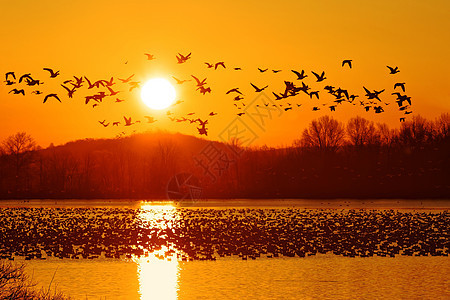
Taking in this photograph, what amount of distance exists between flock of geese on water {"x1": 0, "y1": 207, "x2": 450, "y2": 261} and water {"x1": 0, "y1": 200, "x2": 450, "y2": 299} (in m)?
1.54

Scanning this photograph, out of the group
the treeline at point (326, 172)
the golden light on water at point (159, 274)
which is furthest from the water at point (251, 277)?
the treeline at point (326, 172)

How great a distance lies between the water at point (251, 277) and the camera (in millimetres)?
20375

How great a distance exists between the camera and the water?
802 inches

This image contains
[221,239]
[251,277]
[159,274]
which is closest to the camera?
[251,277]

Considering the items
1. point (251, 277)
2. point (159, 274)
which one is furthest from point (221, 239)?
point (251, 277)

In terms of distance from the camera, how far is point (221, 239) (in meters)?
35.9

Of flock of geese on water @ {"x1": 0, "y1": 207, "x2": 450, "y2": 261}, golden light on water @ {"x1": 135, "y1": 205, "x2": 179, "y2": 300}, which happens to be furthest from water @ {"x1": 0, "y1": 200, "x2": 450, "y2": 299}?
flock of geese on water @ {"x1": 0, "y1": 207, "x2": 450, "y2": 261}

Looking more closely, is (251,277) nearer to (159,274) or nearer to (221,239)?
(159,274)

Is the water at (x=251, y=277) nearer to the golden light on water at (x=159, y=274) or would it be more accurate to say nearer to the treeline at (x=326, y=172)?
the golden light on water at (x=159, y=274)

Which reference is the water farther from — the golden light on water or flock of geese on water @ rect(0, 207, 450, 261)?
flock of geese on water @ rect(0, 207, 450, 261)

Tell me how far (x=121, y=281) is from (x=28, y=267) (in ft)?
16.6

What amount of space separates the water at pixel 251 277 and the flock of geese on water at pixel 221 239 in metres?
1.54

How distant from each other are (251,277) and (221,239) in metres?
12.2

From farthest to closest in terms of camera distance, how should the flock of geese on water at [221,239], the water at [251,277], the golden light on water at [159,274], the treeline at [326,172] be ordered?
the treeline at [326,172] < the flock of geese on water at [221,239] < the golden light on water at [159,274] < the water at [251,277]
